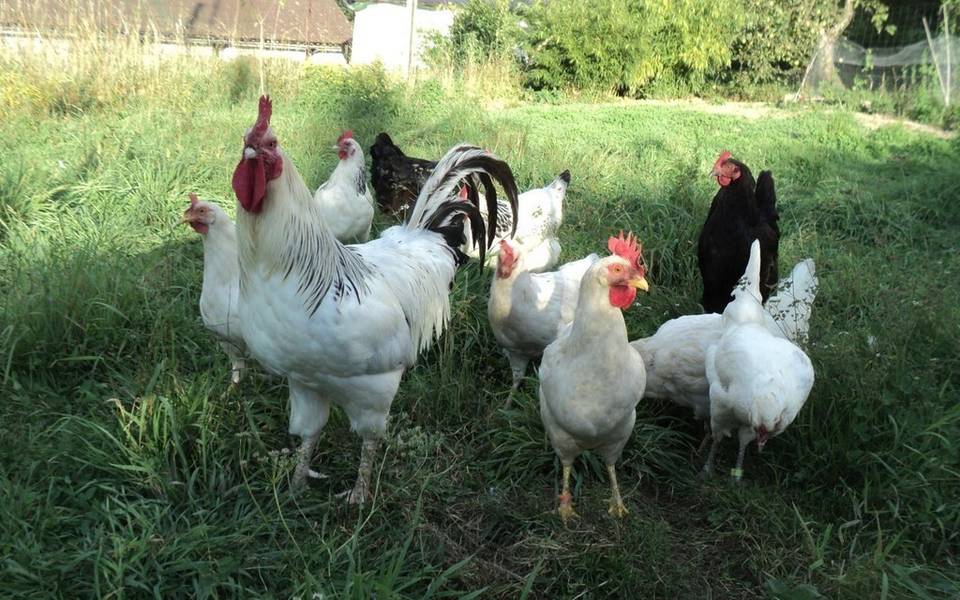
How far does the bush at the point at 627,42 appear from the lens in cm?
1506

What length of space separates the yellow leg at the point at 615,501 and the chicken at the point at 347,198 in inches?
113

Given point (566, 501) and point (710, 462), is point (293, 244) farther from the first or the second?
point (710, 462)

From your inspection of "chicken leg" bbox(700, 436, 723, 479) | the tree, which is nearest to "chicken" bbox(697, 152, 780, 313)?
"chicken leg" bbox(700, 436, 723, 479)

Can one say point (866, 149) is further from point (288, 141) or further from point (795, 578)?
point (795, 578)

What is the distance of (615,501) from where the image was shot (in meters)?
3.22

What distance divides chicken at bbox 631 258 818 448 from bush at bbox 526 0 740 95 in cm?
1213

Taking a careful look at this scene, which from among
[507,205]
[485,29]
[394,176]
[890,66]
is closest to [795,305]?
[507,205]

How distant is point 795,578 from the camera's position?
2.73m

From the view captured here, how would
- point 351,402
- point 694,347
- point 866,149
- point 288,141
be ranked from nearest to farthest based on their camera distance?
point 351,402 < point 694,347 < point 288,141 < point 866,149

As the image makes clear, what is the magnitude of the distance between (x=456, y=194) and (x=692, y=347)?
4.92 ft

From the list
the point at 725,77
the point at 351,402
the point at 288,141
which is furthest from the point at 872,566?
the point at 725,77

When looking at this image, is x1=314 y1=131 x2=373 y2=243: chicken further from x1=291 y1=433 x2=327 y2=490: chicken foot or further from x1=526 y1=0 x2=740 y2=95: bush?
x1=526 y1=0 x2=740 y2=95: bush

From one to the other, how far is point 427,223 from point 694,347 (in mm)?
1554

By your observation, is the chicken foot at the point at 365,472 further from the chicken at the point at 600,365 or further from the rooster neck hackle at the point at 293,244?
the chicken at the point at 600,365
